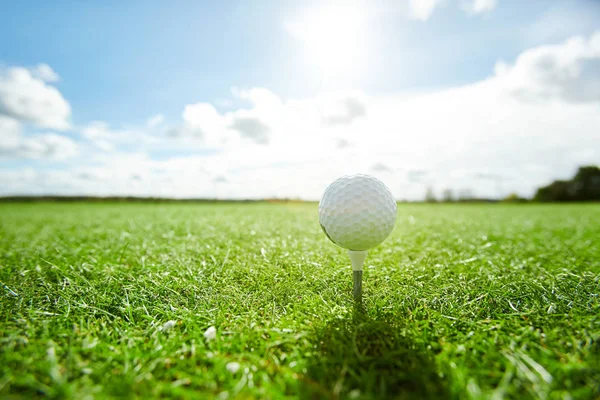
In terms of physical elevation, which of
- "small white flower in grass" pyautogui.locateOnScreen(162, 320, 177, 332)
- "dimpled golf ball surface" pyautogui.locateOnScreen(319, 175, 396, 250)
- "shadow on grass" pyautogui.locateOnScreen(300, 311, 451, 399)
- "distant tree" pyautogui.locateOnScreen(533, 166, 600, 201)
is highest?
"distant tree" pyautogui.locateOnScreen(533, 166, 600, 201)

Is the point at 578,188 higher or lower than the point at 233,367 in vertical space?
higher

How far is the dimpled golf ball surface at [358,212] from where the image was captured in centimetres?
259

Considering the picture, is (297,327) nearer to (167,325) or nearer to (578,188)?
(167,325)

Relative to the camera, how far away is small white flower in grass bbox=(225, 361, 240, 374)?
5.63 ft

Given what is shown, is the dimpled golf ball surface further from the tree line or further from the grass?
the tree line

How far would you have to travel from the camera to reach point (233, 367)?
1.73 metres

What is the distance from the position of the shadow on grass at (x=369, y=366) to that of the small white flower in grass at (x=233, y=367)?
39cm

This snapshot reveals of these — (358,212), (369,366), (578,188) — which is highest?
(578,188)

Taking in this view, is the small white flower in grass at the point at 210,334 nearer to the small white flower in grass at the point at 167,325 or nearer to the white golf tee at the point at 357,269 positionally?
the small white flower in grass at the point at 167,325

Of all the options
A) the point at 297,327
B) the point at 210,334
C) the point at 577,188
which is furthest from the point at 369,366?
the point at 577,188

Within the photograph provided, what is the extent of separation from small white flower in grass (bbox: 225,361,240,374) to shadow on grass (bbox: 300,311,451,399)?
0.39m

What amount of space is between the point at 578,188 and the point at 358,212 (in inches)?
2132

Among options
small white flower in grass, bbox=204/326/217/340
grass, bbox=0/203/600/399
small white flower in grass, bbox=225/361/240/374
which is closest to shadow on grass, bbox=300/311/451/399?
grass, bbox=0/203/600/399

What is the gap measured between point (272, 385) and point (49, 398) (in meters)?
1.10
